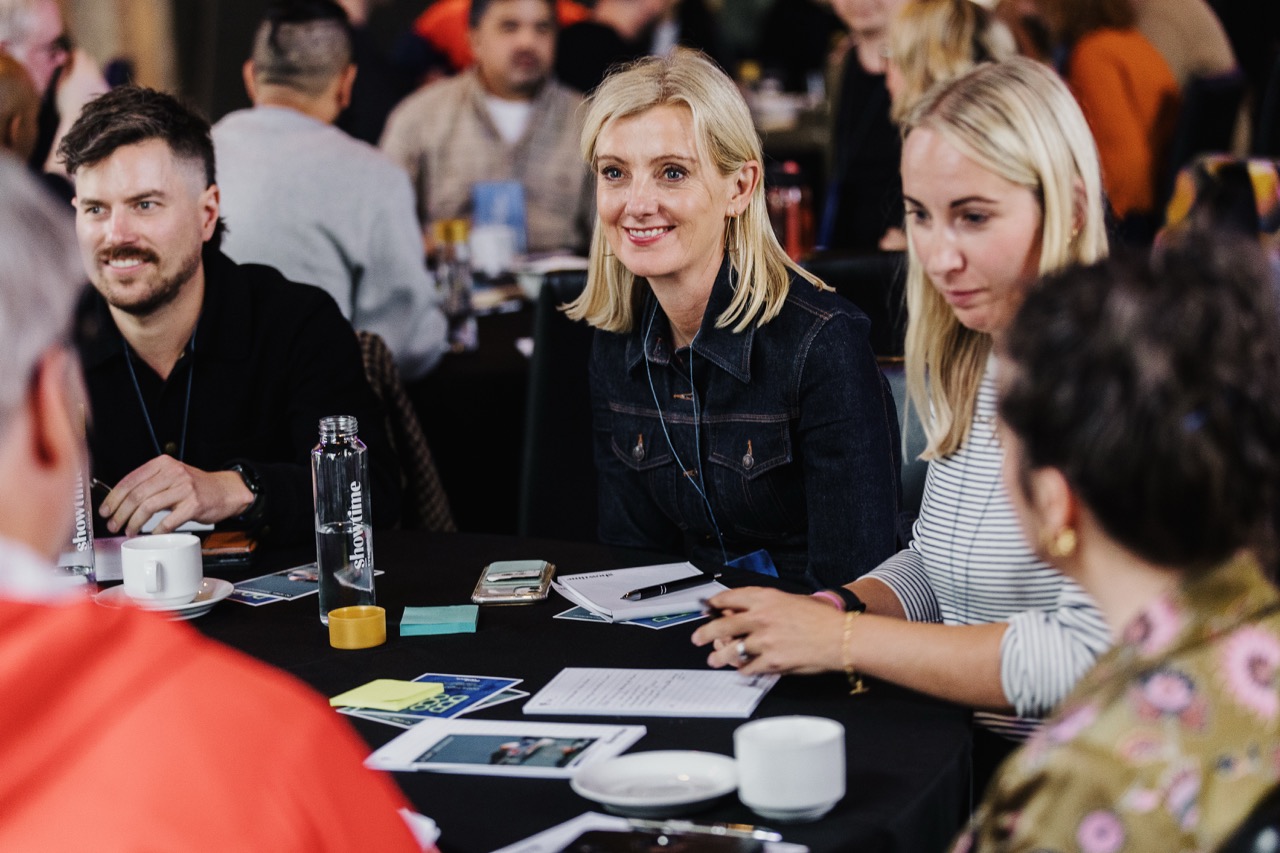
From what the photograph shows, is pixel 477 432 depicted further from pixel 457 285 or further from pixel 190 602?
pixel 190 602

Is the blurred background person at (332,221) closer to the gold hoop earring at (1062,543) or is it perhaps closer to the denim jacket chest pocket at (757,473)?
the denim jacket chest pocket at (757,473)

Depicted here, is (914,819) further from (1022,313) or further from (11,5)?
(11,5)

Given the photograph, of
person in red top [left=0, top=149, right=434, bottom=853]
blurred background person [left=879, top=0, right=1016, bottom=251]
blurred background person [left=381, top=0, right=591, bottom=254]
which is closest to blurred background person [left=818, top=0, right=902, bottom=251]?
blurred background person [left=879, top=0, right=1016, bottom=251]

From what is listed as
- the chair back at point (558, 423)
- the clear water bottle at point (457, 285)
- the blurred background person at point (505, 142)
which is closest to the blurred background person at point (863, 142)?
the blurred background person at point (505, 142)

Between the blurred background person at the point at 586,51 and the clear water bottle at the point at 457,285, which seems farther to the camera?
the blurred background person at the point at 586,51

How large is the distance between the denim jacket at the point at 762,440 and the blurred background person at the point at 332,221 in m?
1.23

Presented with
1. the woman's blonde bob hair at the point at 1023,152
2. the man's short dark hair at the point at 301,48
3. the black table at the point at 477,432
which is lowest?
the black table at the point at 477,432

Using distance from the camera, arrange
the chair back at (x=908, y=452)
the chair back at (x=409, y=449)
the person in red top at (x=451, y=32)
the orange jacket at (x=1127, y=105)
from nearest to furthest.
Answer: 1. the chair back at (x=908, y=452)
2. the chair back at (x=409, y=449)
3. the orange jacket at (x=1127, y=105)
4. the person in red top at (x=451, y=32)

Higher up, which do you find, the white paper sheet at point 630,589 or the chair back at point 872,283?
the chair back at point 872,283

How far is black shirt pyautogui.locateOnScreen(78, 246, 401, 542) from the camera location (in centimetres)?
254

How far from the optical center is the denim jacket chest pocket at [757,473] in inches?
89.5

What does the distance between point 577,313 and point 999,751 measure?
3.75 ft

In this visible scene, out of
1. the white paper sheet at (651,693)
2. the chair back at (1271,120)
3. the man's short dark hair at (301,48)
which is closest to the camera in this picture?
the white paper sheet at (651,693)

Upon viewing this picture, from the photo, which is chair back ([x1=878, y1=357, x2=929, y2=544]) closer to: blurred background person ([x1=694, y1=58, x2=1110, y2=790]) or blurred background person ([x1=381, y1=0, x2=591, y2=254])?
blurred background person ([x1=694, y1=58, x2=1110, y2=790])
